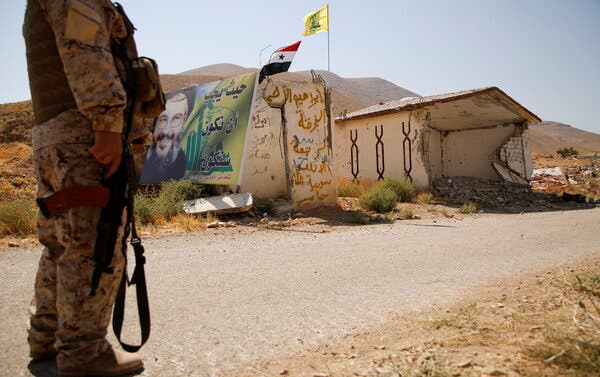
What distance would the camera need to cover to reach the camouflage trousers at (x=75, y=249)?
191 cm

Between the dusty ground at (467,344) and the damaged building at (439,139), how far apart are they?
10501 millimetres

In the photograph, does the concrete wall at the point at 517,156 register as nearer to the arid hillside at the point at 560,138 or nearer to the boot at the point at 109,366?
the boot at the point at 109,366

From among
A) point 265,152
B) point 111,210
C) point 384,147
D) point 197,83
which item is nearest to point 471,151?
point 384,147

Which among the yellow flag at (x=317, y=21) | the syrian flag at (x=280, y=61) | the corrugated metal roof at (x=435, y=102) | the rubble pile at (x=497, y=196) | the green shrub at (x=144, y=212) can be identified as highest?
the yellow flag at (x=317, y=21)

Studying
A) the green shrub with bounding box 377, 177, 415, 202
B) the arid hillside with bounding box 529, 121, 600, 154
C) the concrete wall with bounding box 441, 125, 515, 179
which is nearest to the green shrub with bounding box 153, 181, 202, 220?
the green shrub with bounding box 377, 177, 415, 202

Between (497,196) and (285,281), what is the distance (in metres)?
11.7

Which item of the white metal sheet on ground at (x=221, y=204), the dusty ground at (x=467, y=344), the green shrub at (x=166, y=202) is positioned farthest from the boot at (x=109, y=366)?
the white metal sheet on ground at (x=221, y=204)

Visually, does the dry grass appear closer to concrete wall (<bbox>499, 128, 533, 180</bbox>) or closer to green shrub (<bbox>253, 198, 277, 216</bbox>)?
green shrub (<bbox>253, 198, 277, 216</bbox>)

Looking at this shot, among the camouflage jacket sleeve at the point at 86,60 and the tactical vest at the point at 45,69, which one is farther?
the tactical vest at the point at 45,69

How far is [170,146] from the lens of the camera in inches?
460

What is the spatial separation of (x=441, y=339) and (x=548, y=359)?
60 centimetres

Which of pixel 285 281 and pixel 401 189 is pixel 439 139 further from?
pixel 285 281

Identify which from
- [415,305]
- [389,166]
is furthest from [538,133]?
[415,305]

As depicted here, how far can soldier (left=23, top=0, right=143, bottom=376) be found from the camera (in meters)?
1.88
